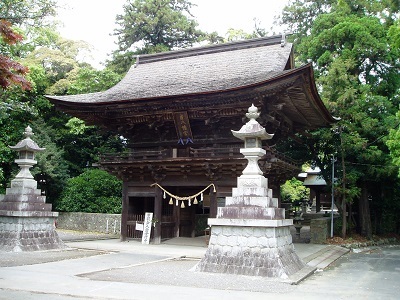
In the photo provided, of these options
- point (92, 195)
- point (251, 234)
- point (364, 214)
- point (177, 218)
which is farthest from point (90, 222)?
point (251, 234)

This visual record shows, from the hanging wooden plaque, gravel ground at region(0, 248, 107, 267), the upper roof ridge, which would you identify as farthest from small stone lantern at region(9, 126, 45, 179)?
the upper roof ridge

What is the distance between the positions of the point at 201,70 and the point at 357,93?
860 cm

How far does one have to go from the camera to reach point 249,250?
9.96m

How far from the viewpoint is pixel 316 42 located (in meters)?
22.3

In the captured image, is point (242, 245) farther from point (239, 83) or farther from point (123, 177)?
point (123, 177)

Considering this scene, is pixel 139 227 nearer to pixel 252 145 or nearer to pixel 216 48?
pixel 252 145

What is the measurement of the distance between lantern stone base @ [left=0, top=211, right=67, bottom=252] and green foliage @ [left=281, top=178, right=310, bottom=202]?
2655cm

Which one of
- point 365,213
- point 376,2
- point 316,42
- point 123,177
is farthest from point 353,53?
Answer: point 123,177

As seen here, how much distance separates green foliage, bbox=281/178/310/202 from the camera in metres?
38.2

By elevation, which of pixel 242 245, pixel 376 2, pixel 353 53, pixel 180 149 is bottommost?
pixel 242 245

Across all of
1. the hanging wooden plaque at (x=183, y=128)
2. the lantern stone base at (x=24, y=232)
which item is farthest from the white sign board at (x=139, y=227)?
the hanging wooden plaque at (x=183, y=128)

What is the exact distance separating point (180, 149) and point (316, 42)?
1064 centimetres

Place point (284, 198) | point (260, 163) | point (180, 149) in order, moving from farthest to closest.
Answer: point (284, 198)
point (180, 149)
point (260, 163)

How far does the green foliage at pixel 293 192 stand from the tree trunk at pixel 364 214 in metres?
14.8
